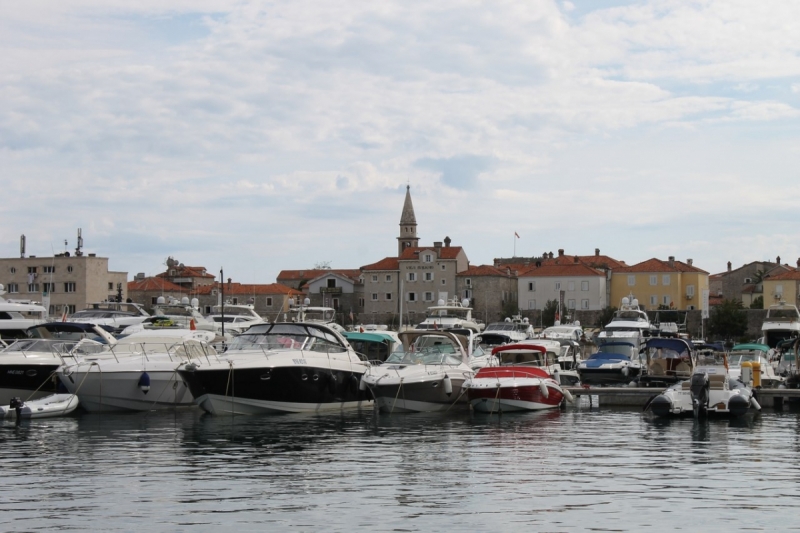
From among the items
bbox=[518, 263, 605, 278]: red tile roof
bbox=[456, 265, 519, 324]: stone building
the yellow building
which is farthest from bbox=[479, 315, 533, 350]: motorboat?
the yellow building

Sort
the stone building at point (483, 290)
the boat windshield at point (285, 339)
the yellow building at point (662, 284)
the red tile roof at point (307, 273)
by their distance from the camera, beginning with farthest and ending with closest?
the red tile roof at point (307, 273) → the stone building at point (483, 290) → the yellow building at point (662, 284) → the boat windshield at point (285, 339)

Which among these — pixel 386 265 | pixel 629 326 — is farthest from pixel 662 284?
pixel 629 326

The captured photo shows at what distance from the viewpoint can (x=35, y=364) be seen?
108 feet

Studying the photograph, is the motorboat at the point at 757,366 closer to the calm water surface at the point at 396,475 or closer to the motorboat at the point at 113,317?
the calm water surface at the point at 396,475

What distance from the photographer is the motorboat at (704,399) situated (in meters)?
30.5

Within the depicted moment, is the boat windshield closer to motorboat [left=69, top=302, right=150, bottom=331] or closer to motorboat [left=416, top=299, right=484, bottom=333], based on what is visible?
motorboat [left=416, top=299, right=484, bottom=333]

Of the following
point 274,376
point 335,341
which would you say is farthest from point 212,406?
point 335,341

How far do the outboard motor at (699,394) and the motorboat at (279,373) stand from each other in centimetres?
1010

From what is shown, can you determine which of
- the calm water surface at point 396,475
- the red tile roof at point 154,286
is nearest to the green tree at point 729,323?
the red tile roof at point 154,286

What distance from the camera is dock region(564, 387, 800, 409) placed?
34656 millimetres

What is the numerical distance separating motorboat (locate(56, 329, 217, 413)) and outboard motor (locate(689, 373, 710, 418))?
13.9 m

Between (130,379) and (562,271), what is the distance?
3380 inches

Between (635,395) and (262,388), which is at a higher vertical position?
(262,388)

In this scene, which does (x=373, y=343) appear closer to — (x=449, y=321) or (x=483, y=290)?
(x=449, y=321)
